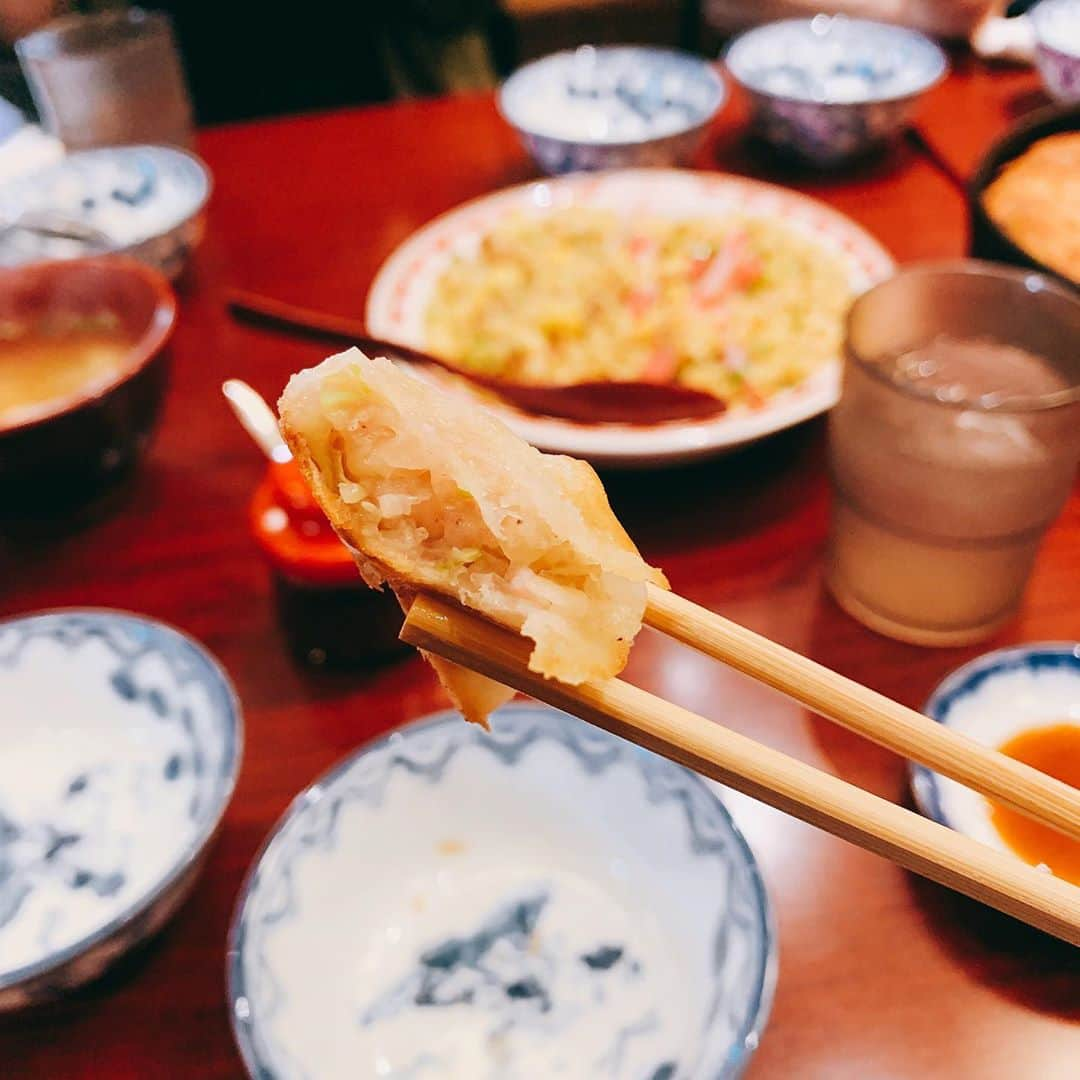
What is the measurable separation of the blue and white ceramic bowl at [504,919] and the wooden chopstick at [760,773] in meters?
0.22

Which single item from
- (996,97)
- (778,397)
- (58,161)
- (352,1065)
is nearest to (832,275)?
(778,397)

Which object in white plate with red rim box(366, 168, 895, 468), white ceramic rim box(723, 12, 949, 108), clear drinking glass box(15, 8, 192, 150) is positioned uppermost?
clear drinking glass box(15, 8, 192, 150)

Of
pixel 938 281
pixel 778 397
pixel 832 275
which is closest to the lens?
pixel 938 281

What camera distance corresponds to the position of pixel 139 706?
1044 millimetres

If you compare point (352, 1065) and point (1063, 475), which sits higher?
point (1063, 475)

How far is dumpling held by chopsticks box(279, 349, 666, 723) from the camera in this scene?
549 mm

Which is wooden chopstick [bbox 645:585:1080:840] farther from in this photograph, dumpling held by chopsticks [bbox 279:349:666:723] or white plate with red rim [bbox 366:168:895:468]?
white plate with red rim [bbox 366:168:895:468]

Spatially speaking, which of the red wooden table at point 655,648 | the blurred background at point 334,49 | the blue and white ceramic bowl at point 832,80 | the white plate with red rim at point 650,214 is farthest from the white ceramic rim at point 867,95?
the blurred background at point 334,49

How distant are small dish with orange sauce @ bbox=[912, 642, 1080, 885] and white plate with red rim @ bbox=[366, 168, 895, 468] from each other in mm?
407

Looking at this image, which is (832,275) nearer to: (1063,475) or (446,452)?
(1063,475)

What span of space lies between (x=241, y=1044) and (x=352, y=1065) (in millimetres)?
109

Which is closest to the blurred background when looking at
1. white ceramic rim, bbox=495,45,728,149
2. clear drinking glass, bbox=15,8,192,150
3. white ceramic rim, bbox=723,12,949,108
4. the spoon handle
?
white ceramic rim, bbox=723,12,949,108

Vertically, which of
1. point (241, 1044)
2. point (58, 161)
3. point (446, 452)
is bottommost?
point (241, 1044)

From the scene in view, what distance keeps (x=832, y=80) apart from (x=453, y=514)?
2.04 meters
